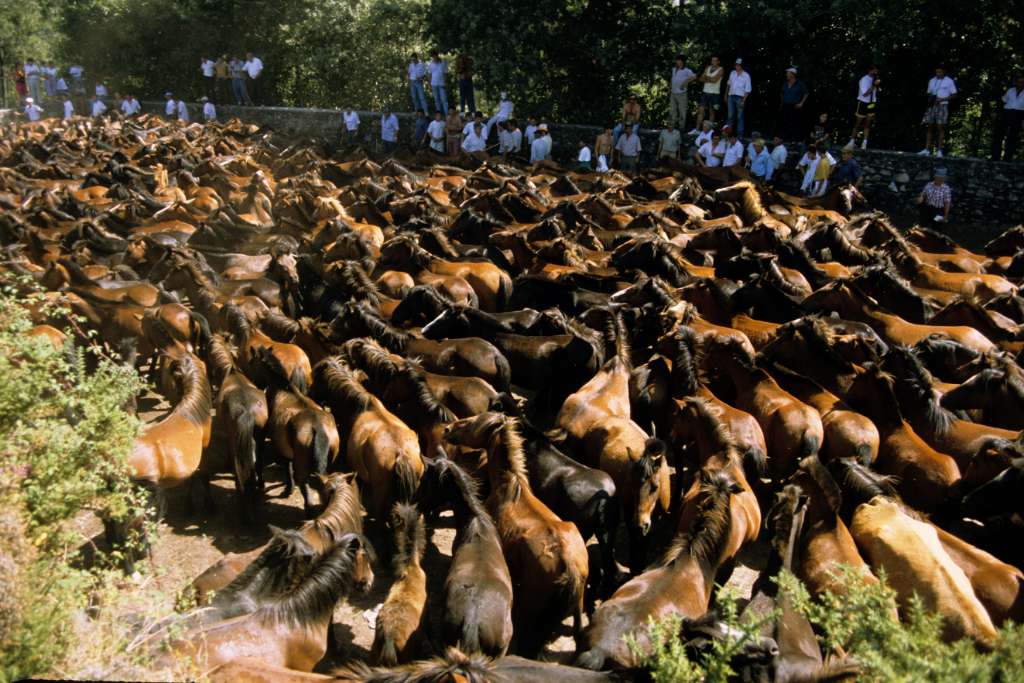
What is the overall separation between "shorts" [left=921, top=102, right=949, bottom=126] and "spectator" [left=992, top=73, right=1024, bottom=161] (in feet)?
3.64

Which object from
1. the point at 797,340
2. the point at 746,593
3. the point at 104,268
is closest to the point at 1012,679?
the point at 746,593

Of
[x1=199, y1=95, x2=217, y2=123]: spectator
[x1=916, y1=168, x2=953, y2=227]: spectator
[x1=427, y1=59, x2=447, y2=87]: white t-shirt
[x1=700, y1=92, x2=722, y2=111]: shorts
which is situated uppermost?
[x1=427, y1=59, x2=447, y2=87]: white t-shirt

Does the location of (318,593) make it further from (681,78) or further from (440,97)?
(440,97)

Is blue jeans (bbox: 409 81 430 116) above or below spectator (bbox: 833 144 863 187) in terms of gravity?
above

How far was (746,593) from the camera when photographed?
5992 millimetres

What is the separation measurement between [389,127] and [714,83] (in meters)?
10.6

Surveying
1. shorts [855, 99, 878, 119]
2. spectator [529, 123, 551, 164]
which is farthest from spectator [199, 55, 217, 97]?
shorts [855, 99, 878, 119]

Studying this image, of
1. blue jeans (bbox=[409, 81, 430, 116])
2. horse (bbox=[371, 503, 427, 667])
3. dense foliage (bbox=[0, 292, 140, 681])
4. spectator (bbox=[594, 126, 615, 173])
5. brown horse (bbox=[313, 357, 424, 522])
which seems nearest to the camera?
Answer: dense foliage (bbox=[0, 292, 140, 681])

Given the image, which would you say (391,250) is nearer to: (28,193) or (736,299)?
(736,299)

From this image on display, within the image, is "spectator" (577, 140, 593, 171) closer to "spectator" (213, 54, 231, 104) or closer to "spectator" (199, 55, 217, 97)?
"spectator" (213, 54, 231, 104)

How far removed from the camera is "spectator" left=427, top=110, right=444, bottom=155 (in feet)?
78.7

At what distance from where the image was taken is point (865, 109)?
2023 cm

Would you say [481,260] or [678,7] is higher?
[678,7]

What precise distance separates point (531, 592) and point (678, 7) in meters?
21.5
